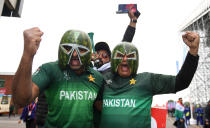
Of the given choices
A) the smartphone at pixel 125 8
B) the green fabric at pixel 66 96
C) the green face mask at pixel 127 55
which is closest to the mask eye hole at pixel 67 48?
the green fabric at pixel 66 96

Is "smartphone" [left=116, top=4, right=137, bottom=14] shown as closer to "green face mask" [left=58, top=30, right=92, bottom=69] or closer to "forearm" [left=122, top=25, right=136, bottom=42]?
"forearm" [left=122, top=25, right=136, bottom=42]

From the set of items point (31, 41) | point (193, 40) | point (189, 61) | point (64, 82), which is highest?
point (193, 40)

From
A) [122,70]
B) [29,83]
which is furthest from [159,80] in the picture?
[29,83]

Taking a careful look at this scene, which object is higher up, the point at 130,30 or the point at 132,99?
the point at 130,30

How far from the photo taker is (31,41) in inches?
51.8

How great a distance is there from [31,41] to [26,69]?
21cm

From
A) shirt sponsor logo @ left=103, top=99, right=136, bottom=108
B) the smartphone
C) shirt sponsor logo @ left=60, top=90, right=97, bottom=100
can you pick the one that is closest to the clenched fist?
shirt sponsor logo @ left=103, top=99, right=136, bottom=108

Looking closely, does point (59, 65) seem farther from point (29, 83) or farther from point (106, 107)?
point (106, 107)

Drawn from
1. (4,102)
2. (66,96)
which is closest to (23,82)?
(66,96)

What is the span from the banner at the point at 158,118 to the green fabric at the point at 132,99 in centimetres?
53

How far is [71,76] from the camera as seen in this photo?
71.6 inches

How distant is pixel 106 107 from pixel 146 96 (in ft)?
1.66

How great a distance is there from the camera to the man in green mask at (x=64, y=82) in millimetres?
1349

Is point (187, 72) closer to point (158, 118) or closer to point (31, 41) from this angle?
point (158, 118)
